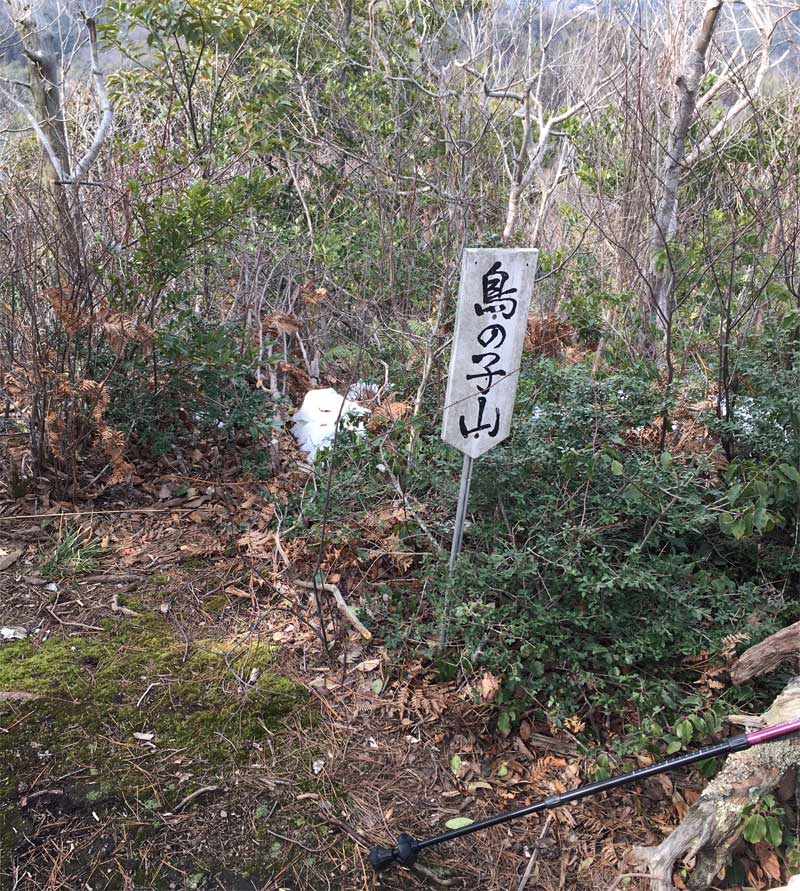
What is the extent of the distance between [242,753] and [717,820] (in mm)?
1683

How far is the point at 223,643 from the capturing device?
11.1ft

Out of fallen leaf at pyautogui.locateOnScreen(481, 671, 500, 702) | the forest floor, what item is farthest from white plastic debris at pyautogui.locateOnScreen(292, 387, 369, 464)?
fallen leaf at pyautogui.locateOnScreen(481, 671, 500, 702)

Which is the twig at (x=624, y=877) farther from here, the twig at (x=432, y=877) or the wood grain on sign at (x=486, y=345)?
the wood grain on sign at (x=486, y=345)

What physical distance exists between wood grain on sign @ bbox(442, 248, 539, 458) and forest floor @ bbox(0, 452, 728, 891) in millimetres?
1064

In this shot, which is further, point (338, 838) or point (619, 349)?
point (619, 349)

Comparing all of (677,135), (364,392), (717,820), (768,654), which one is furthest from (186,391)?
(677,135)

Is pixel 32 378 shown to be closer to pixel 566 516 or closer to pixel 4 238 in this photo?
pixel 4 238

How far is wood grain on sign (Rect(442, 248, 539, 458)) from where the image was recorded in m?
2.82

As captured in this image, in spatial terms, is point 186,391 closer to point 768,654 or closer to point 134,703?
point 134,703

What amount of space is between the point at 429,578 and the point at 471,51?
4918 mm

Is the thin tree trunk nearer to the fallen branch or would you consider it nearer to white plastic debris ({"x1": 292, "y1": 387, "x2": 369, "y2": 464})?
white plastic debris ({"x1": 292, "y1": 387, "x2": 369, "y2": 464})

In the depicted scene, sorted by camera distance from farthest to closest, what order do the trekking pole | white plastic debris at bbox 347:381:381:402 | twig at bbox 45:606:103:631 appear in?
white plastic debris at bbox 347:381:381:402
twig at bbox 45:606:103:631
the trekking pole

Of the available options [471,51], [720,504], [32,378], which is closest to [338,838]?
[720,504]

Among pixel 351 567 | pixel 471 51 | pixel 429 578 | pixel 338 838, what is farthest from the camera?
pixel 471 51
